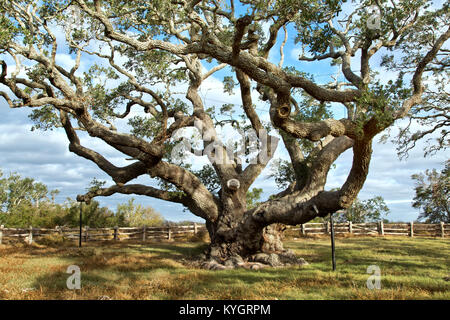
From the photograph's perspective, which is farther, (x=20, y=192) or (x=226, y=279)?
(x=20, y=192)

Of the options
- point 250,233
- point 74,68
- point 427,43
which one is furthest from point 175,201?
point 427,43

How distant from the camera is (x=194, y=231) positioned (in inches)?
1061

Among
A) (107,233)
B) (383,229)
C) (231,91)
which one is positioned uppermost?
(231,91)

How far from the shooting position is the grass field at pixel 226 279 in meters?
7.64

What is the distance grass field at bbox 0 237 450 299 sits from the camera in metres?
7.64

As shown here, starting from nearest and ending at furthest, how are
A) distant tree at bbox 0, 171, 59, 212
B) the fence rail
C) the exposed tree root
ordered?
1. the exposed tree root
2. the fence rail
3. distant tree at bbox 0, 171, 59, 212

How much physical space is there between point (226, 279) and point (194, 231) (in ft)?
57.1

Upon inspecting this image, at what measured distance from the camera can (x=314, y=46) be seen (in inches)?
385

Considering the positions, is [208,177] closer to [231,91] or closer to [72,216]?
[231,91]

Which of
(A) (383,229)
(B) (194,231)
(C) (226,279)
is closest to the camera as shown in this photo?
(C) (226,279)

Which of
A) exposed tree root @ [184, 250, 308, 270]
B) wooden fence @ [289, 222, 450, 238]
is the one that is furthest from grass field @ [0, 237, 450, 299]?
wooden fence @ [289, 222, 450, 238]

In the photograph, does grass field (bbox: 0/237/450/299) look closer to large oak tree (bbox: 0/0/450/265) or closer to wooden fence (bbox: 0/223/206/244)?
large oak tree (bbox: 0/0/450/265)

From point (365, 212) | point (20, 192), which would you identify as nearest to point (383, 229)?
point (365, 212)

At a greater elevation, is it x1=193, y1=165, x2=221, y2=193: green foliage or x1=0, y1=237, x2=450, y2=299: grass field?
x1=193, y1=165, x2=221, y2=193: green foliage
